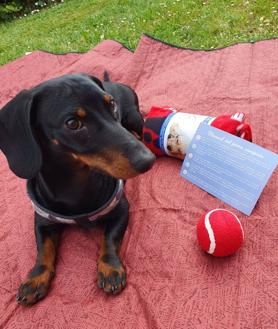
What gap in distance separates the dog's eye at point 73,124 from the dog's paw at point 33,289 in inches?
30.8

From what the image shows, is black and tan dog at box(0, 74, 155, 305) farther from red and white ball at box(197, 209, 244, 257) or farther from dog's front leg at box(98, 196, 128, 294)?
red and white ball at box(197, 209, 244, 257)

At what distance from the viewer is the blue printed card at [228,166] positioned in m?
2.20

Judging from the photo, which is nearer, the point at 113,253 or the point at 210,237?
the point at 210,237

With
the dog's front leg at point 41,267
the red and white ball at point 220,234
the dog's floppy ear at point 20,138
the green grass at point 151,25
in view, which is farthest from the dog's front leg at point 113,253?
the green grass at point 151,25

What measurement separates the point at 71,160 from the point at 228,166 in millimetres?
955

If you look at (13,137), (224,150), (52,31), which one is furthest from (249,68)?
(52,31)

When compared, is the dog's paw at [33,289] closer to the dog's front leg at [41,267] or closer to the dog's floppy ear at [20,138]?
the dog's front leg at [41,267]

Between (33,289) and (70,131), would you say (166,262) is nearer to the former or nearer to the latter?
(33,289)

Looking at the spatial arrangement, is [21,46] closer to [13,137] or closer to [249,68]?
[249,68]

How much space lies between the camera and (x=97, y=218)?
213cm

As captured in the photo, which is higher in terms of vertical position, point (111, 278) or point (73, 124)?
point (73, 124)

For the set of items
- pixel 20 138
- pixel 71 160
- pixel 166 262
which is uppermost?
pixel 20 138

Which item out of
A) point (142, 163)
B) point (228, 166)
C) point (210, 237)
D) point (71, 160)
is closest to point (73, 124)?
point (71, 160)

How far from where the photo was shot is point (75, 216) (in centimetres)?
204
